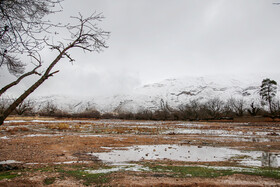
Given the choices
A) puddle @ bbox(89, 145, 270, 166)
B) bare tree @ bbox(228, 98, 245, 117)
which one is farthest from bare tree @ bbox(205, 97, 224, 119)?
puddle @ bbox(89, 145, 270, 166)

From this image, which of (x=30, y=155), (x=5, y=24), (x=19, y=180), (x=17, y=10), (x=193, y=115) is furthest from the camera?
(x=193, y=115)

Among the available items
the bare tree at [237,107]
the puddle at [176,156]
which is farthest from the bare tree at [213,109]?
the puddle at [176,156]

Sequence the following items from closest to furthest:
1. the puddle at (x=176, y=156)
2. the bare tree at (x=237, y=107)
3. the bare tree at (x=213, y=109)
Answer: the puddle at (x=176, y=156), the bare tree at (x=237, y=107), the bare tree at (x=213, y=109)

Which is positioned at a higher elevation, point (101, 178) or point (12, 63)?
point (12, 63)

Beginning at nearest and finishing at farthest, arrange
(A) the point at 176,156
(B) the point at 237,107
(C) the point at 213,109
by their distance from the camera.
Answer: (A) the point at 176,156 < (B) the point at 237,107 < (C) the point at 213,109

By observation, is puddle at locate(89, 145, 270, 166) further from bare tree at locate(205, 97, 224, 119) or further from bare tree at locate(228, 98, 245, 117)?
bare tree at locate(228, 98, 245, 117)

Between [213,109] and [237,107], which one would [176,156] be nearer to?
[237,107]

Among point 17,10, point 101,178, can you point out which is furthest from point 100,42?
point 101,178

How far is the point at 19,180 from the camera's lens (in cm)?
674

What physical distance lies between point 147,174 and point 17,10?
720 centimetres

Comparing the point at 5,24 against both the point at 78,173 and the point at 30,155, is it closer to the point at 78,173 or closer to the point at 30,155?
the point at 78,173

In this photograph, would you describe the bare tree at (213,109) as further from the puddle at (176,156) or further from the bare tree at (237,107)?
the puddle at (176,156)

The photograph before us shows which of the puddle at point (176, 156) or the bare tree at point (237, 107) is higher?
the bare tree at point (237, 107)

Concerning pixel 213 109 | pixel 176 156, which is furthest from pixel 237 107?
pixel 176 156
